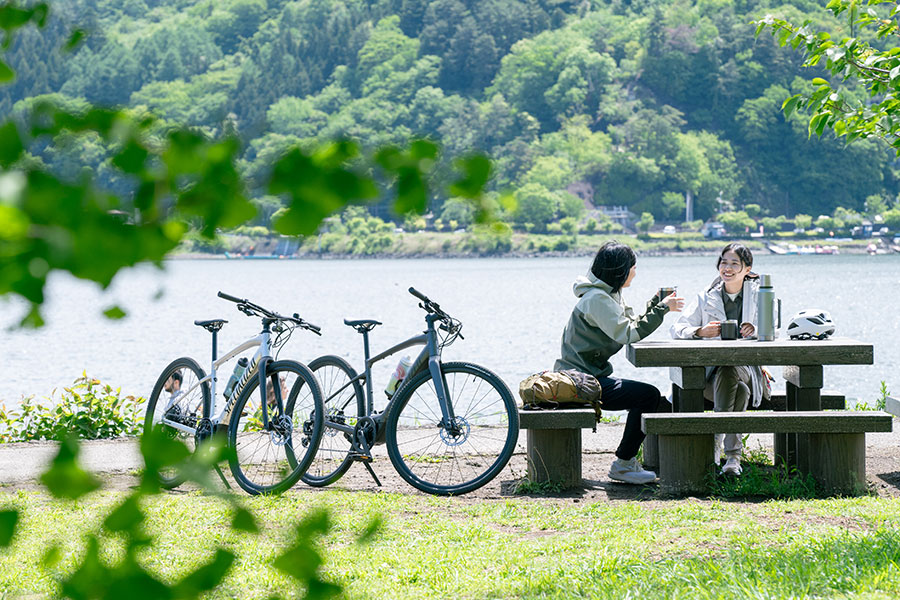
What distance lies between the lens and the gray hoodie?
250 inches

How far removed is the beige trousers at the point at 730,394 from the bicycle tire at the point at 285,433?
2.33 meters

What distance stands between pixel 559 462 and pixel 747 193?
133950 millimetres

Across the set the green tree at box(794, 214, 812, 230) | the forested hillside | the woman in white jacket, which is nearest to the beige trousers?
the woman in white jacket

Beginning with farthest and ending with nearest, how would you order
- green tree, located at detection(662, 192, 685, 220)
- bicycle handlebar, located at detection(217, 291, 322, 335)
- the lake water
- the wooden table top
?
green tree, located at detection(662, 192, 685, 220) < the lake water < bicycle handlebar, located at detection(217, 291, 322, 335) < the wooden table top

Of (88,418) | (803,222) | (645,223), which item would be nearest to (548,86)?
(645,223)

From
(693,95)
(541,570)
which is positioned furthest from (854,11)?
(693,95)

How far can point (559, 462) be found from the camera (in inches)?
251

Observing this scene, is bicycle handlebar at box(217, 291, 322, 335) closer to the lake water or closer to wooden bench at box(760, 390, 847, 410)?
the lake water

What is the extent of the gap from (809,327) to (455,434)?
84.6 inches

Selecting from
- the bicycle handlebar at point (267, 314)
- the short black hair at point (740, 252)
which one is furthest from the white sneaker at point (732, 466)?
Answer: the bicycle handlebar at point (267, 314)

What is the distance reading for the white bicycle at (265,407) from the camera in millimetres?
6395

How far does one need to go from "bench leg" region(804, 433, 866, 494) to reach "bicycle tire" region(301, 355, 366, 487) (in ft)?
8.81

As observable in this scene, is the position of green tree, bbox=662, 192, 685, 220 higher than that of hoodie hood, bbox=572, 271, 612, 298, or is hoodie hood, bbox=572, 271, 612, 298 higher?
hoodie hood, bbox=572, 271, 612, 298

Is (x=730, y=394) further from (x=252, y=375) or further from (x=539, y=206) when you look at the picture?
(x=539, y=206)
